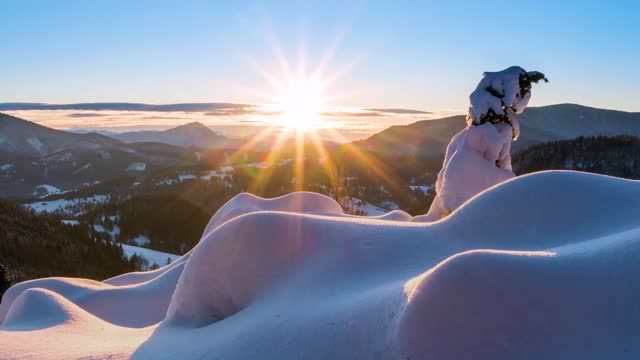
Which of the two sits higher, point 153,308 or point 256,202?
point 256,202

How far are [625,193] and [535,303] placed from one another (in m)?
4.06

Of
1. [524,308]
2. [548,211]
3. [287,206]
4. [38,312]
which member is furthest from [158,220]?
[524,308]

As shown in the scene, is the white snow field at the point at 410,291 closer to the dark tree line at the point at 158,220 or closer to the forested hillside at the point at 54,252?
the forested hillside at the point at 54,252

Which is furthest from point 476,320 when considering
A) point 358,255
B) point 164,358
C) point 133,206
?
point 133,206

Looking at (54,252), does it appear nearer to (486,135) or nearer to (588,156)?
(486,135)

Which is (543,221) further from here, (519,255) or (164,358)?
(164,358)

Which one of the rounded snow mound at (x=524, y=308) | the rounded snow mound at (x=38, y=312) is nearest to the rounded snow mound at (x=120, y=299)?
the rounded snow mound at (x=38, y=312)

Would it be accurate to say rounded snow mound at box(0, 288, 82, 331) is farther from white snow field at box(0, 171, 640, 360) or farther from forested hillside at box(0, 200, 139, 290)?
forested hillside at box(0, 200, 139, 290)

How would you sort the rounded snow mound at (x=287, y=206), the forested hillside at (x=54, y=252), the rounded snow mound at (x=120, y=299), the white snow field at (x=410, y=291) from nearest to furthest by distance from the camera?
1. the white snow field at (x=410, y=291)
2. the rounded snow mound at (x=120, y=299)
3. the rounded snow mound at (x=287, y=206)
4. the forested hillside at (x=54, y=252)

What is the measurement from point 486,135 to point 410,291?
14531mm

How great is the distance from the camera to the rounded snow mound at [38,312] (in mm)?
9164

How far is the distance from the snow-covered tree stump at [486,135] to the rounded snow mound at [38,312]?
45.4 feet

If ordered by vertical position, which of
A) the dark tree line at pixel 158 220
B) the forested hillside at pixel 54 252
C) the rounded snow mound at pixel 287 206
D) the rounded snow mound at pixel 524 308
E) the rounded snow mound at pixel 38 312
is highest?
the rounded snow mound at pixel 524 308

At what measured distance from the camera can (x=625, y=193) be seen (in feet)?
21.5
